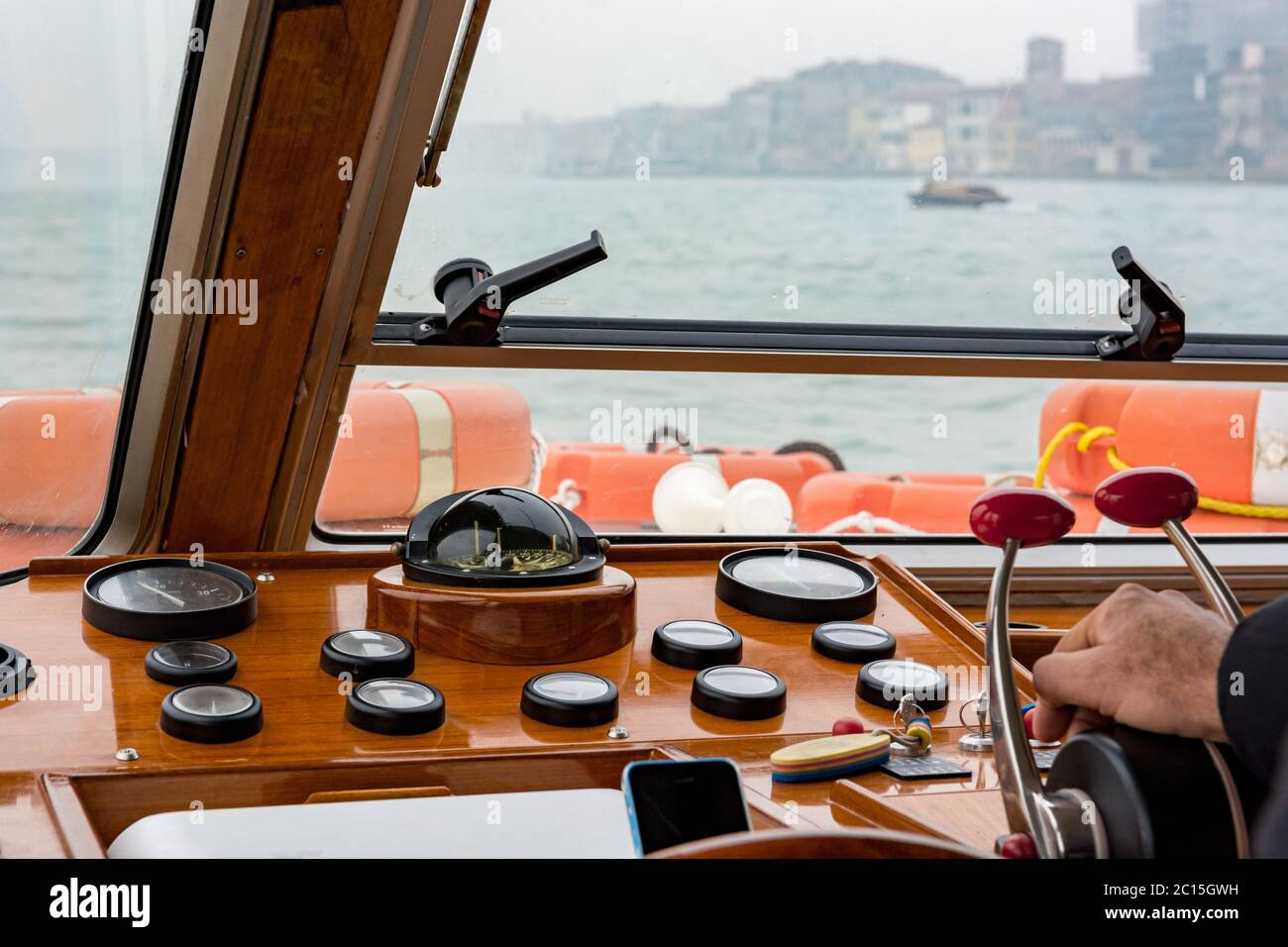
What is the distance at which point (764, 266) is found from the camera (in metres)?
2.43

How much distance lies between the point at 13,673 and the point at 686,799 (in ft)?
3.31

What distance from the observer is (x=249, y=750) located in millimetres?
1390

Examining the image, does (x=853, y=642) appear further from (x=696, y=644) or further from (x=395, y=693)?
(x=395, y=693)

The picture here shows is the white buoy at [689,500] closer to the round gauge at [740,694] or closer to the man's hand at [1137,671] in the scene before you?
the round gauge at [740,694]

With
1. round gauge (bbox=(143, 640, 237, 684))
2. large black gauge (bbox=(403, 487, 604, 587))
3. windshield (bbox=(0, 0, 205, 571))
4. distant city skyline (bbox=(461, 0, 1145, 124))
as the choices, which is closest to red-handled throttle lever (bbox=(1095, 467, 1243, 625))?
large black gauge (bbox=(403, 487, 604, 587))

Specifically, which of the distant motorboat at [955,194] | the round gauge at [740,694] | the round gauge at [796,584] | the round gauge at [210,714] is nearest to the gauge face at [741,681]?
the round gauge at [740,694]

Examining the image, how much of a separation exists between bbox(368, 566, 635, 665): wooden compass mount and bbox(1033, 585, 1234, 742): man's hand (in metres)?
0.83

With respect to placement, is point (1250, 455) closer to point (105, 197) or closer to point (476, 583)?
point (476, 583)

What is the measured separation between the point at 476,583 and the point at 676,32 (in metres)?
1.14

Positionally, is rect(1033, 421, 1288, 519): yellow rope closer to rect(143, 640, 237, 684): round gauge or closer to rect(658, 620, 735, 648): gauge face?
rect(658, 620, 735, 648): gauge face

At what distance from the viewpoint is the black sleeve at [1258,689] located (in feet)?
2.47

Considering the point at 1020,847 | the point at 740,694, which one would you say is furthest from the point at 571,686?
the point at 1020,847

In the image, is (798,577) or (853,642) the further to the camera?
(798,577)
